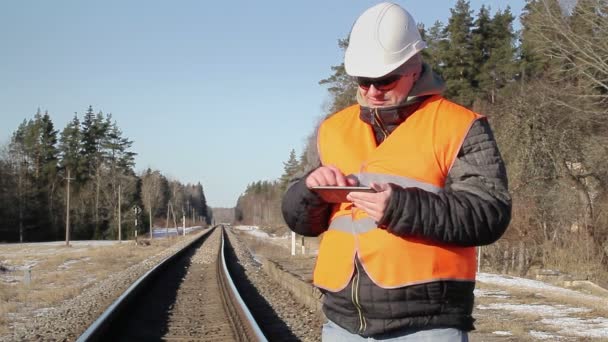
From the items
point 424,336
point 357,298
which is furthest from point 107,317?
point 424,336

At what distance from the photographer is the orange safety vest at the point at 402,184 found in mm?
2250

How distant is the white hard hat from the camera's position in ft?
7.86

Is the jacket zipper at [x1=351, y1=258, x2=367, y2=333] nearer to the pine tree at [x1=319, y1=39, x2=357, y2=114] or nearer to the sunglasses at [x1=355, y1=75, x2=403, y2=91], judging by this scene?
the sunglasses at [x1=355, y1=75, x2=403, y2=91]

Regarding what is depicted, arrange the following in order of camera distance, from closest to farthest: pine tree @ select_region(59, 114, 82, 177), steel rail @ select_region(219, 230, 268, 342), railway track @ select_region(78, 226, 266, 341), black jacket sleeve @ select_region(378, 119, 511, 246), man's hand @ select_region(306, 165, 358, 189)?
black jacket sleeve @ select_region(378, 119, 511, 246)
man's hand @ select_region(306, 165, 358, 189)
steel rail @ select_region(219, 230, 268, 342)
railway track @ select_region(78, 226, 266, 341)
pine tree @ select_region(59, 114, 82, 177)

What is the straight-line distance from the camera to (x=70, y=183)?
285ft

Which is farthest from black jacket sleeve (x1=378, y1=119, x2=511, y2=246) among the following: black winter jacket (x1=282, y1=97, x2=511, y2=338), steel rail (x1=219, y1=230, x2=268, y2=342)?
steel rail (x1=219, y1=230, x2=268, y2=342)

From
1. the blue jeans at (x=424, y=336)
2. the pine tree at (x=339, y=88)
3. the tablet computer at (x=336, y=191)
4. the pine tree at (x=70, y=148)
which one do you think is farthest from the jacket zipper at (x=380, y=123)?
the pine tree at (x=70, y=148)

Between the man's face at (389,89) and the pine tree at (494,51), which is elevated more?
the pine tree at (494,51)

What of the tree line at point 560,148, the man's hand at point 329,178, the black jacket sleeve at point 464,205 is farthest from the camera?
the tree line at point 560,148

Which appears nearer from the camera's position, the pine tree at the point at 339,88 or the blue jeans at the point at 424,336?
the blue jeans at the point at 424,336

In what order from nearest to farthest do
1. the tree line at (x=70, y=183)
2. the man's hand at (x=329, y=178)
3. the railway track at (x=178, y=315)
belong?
the man's hand at (x=329, y=178) → the railway track at (x=178, y=315) → the tree line at (x=70, y=183)

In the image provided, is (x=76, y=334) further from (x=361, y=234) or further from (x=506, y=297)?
(x=361, y=234)

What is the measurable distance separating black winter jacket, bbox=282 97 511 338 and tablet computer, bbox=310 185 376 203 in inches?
5.0

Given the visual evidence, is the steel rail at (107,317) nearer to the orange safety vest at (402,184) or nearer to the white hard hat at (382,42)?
the orange safety vest at (402,184)
